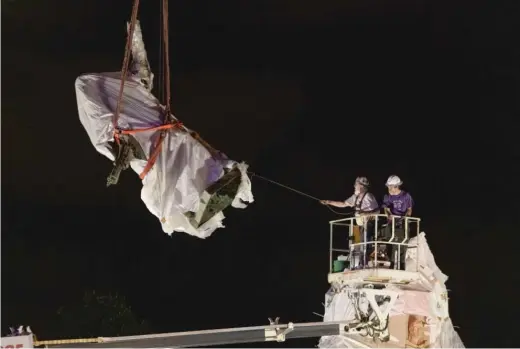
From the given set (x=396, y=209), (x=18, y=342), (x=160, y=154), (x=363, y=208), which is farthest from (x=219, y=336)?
(x=396, y=209)

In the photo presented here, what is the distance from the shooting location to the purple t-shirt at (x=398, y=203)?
17.6 meters

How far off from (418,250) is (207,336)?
14.1 feet

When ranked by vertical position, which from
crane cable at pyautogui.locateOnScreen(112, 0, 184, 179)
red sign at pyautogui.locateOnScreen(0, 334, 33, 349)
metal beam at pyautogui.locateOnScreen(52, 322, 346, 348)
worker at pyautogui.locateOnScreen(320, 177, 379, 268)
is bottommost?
red sign at pyautogui.locateOnScreen(0, 334, 33, 349)

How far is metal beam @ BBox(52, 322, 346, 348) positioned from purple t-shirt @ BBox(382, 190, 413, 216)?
1854mm

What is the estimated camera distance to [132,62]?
55.1 ft

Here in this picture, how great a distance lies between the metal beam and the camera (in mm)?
14516

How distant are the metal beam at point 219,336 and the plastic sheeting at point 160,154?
146cm

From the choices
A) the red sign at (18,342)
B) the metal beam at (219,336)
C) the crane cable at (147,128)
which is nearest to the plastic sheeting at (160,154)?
the crane cable at (147,128)

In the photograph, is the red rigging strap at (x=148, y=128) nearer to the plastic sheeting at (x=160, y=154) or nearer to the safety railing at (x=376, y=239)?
the plastic sheeting at (x=160, y=154)

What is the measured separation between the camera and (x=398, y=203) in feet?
57.8

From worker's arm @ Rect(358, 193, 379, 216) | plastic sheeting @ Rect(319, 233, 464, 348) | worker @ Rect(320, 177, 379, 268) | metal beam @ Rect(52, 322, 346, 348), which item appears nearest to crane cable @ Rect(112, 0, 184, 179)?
metal beam @ Rect(52, 322, 346, 348)

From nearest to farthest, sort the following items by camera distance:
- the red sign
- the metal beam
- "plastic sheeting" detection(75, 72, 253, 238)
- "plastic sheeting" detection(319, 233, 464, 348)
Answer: the red sign
the metal beam
"plastic sheeting" detection(75, 72, 253, 238)
"plastic sheeting" detection(319, 233, 464, 348)

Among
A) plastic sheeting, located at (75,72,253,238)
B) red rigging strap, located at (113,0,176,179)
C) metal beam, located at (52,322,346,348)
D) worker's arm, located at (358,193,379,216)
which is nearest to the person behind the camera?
metal beam, located at (52,322,346,348)

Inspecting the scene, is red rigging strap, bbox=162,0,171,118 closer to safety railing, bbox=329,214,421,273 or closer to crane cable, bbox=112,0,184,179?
crane cable, bbox=112,0,184,179
